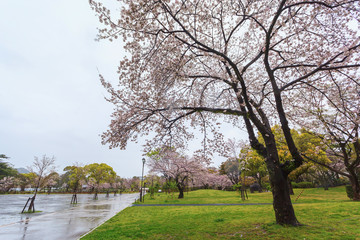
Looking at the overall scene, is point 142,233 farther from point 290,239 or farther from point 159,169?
point 159,169

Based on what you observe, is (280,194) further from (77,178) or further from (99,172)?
(99,172)

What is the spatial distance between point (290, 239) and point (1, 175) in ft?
199

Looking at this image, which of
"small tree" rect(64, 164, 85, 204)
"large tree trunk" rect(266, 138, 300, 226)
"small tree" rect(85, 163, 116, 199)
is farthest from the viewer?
"small tree" rect(85, 163, 116, 199)

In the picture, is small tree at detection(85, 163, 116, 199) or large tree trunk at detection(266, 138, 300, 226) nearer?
large tree trunk at detection(266, 138, 300, 226)

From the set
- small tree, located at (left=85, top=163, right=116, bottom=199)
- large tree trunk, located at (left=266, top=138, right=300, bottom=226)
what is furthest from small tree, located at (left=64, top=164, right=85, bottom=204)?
large tree trunk, located at (left=266, top=138, right=300, bottom=226)

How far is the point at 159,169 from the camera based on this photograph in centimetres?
2734

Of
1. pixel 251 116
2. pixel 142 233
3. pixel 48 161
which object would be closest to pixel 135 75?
pixel 251 116

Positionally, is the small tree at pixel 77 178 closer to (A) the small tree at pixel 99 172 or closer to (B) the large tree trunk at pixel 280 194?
(A) the small tree at pixel 99 172

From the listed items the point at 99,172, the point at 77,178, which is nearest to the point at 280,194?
the point at 77,178

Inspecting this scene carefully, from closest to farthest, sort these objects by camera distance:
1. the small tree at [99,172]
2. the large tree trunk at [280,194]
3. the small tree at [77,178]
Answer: the large tree trunk at [280,194], the small tree at [77,178], the small tree at [99,172]

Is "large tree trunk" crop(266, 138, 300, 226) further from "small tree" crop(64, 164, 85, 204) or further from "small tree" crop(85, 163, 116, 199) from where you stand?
"small tree" crop(85, 163, 116, 199)

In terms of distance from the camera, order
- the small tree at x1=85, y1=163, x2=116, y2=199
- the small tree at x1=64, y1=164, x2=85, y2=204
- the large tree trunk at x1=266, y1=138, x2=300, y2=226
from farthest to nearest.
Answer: the small tree at x1=85, y1=163, x2=116, y2=199 → the small tree at x1=64, y1=164, x2=85, y2=204 → the large tree trunk at x1=266, y1=138, x2=300, y2=226

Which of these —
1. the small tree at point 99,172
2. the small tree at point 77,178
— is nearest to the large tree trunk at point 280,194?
the small tree at point 77,178

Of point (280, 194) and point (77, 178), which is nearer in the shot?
point (280, 194)
